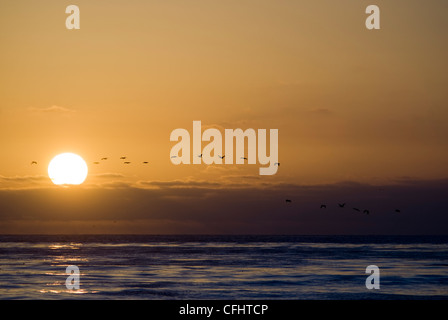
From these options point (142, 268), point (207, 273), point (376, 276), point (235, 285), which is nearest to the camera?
Result: point (235, 285)

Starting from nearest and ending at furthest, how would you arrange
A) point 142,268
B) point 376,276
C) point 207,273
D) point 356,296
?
point 356,296 → point 376,276 → point 207,273 → point 142,268

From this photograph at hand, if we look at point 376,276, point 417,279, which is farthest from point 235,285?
point 417,279

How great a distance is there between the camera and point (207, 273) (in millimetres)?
61219
